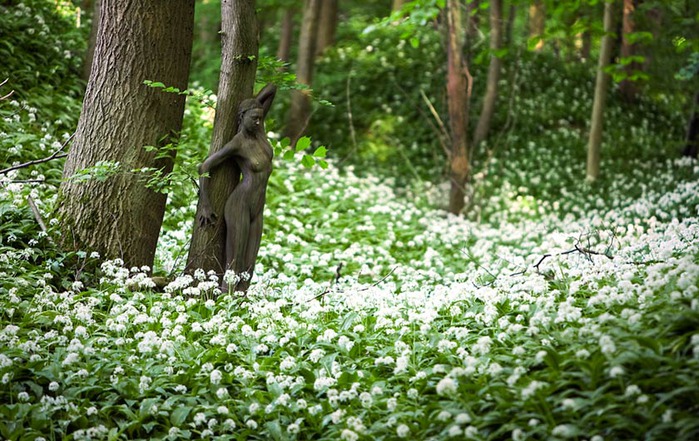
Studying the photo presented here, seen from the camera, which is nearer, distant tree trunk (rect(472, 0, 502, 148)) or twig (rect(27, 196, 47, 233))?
twig (rect(27, 196, 47, 233))

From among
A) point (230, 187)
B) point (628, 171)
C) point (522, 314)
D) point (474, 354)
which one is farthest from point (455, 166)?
point (474, 354)

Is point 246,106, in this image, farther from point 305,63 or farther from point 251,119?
point 305,63

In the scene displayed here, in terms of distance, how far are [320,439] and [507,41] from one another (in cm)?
1639

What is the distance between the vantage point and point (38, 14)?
11.5 metres

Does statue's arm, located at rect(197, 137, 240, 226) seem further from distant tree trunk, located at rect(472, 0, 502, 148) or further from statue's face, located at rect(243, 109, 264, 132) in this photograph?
distant tree trunk, located at rect(472, 0, 502, 148)

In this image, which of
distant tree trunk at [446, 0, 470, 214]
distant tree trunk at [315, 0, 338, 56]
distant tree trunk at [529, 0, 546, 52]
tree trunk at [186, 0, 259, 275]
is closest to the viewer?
tree trunk at [186, 0, 259, 275]

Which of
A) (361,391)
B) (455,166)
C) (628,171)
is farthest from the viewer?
(628,171)

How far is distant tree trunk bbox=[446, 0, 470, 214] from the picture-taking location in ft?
40.4

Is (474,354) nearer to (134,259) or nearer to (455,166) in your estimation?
(134,259)

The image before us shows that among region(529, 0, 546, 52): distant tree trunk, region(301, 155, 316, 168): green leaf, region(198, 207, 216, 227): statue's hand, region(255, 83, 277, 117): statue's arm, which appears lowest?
region(198, 207, 216, 227): statue's hand

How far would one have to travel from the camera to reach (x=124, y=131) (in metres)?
6.35

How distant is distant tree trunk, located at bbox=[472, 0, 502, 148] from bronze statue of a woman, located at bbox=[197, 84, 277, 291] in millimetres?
8937

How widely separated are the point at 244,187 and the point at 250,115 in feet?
2.16

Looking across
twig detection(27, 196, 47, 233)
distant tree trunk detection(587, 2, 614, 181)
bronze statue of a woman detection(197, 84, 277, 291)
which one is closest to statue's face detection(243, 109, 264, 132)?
bronze statue of a woman detection(197, 84, 277, 291)
